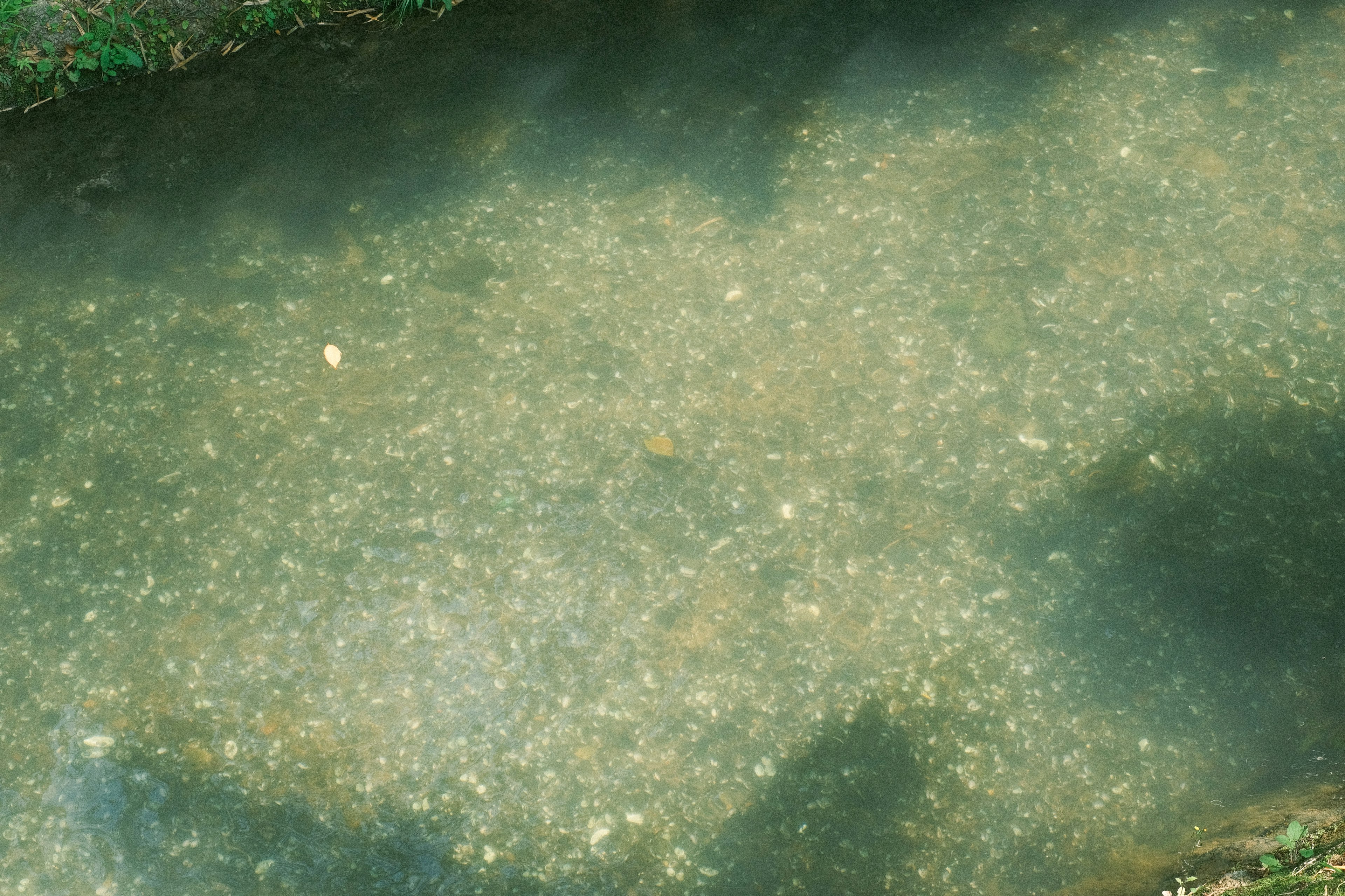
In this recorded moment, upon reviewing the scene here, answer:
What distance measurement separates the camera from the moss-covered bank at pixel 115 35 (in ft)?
10.8

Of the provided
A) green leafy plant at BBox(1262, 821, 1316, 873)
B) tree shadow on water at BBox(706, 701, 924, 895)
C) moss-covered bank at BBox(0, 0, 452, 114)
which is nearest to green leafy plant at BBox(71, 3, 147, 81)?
moss-covered bank at BBox(0, 0, 452, 114)

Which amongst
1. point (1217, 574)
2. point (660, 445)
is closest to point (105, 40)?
point (660, 445)

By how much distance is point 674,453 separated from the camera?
294cm

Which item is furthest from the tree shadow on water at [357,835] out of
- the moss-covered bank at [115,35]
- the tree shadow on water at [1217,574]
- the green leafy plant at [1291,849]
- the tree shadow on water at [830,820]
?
the moss-covered bank at [115,35]

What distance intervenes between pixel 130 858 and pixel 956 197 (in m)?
3.10

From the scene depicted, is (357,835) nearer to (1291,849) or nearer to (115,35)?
(1291,849)

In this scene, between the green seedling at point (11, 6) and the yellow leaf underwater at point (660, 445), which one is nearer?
the yellow leaf underwater at point (660, 445)

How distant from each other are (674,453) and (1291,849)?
1.91 m

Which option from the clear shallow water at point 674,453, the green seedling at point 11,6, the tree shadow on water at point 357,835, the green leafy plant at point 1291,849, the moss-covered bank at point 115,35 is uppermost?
the green seedling at point 11,6

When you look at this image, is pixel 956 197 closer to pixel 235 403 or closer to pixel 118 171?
pixel 235 403

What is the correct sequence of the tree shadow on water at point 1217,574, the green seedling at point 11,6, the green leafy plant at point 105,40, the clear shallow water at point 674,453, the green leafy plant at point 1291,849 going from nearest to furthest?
the green leafy plant at point 1291,849 < the clear shallow water at point 674,453 < the tree shadow on water at point 1217,574 < the green seedling at point 11,6 < the green leafy plant at point 105,40

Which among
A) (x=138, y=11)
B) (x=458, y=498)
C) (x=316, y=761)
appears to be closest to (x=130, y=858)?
(x=316, y=761)

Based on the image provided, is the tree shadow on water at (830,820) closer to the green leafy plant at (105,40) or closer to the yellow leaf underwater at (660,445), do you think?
the yellow leaf underwater at (660,445)

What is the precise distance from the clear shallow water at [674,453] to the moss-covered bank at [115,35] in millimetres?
86
